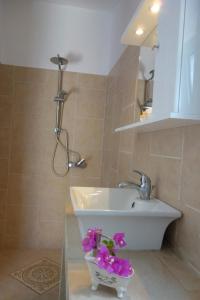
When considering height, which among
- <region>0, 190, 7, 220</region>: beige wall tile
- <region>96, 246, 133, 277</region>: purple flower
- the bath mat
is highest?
<region>96, 246, 133, 277</region>: purple flower

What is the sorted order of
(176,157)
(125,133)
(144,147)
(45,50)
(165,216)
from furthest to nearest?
(45,50) < (125,133) < (144,147) < (176,157) < (165,216)

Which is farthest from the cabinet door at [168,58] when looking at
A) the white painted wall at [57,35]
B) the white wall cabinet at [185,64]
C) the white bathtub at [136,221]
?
the white painted wall at [57,35]

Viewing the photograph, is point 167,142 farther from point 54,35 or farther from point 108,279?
point 54,35

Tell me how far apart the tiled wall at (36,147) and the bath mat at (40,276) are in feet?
1.39

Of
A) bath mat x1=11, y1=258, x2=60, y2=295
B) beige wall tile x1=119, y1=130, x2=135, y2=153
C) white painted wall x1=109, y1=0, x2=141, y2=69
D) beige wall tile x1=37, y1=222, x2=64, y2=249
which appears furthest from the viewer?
beige wall tile x1=37, y1=222, x2=64, y2=249

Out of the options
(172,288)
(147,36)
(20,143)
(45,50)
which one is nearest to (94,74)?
(45,50)

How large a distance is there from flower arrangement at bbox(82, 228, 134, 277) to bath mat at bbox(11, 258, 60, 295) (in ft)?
4.77

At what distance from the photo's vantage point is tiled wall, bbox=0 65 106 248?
2695 millimetres

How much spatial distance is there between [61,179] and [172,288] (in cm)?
208

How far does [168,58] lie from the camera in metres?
0.92

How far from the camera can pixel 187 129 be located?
3.41 ft

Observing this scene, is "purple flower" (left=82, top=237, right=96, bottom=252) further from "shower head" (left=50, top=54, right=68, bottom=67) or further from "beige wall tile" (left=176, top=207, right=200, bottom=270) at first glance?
"shower head" (left=50, top=54, right=68, bottom=67)

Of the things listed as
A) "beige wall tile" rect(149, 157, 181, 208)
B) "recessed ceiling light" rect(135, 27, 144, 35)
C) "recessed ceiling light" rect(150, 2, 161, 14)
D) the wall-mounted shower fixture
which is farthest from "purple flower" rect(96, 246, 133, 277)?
the wall-mounted shower fixture

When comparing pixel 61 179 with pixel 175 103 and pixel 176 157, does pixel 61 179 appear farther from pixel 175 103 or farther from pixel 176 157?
pixel 175 103
